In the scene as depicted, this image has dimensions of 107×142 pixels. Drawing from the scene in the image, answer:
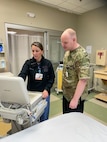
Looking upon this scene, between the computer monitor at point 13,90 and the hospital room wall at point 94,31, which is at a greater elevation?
the hospital room wall at point 94,31

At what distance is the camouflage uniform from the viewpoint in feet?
4.45

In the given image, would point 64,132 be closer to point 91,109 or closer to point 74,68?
point 74,68

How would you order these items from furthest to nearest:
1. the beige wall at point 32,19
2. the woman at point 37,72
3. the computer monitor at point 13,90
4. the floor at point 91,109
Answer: the beige wall at point 32,19 → the floor at point 91,109 → the woman at point 37,72 → the computer monitor at point 13,90

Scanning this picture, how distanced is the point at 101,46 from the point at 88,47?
0.48 metres

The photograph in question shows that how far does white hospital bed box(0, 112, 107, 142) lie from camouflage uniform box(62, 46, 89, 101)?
0.41 meters

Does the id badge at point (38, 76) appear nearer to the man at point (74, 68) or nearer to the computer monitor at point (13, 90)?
the man at point (74, 68)

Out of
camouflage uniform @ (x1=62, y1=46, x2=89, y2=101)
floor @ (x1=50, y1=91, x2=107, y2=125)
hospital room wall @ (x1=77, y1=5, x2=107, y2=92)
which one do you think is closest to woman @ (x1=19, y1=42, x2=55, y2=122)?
camouflage uniform @ (x1=62, y1=46, x2=89, y2=101)

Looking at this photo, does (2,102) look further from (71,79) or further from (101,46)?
(101,46)

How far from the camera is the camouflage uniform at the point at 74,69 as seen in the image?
4.45 feet

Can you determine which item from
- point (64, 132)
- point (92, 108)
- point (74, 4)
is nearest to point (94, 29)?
point (74, 4)

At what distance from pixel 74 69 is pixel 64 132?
0.70 metres

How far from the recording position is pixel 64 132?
107 cm

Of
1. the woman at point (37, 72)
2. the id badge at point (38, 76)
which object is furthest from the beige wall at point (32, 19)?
the id badge at point (38, 76)

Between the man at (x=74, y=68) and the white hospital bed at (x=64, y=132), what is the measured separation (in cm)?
22
